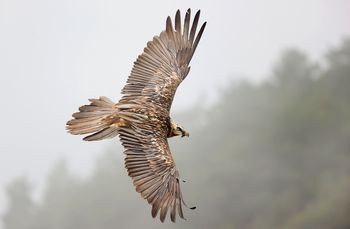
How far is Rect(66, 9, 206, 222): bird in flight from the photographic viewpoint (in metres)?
8.89

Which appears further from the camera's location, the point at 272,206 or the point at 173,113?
the point at 173,113

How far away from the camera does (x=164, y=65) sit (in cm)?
1086

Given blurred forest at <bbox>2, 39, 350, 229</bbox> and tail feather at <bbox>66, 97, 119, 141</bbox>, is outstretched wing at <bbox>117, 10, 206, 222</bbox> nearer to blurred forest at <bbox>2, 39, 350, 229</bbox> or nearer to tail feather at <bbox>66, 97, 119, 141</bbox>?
tail feather at <bbox>66, 97, 119, 141</bbox>

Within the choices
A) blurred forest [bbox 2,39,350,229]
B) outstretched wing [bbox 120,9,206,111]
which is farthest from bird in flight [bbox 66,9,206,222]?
blurred forest [bbox 2,39,350,229]

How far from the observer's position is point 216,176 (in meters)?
56.2

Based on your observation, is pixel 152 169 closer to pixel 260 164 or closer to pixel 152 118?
pixel 152 118

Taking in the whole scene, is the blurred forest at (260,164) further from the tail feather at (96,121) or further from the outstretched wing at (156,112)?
the tail feather at (96,121)

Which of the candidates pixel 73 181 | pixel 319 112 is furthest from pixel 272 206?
pixel 73 181

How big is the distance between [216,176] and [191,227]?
446 cm

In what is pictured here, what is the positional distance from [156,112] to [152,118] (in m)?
0.24

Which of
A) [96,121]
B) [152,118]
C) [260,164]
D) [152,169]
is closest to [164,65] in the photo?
[152,118]

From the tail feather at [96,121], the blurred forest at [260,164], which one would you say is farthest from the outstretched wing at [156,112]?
the blurred forest at [260,164]

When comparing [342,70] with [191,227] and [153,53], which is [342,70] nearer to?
[191,227]

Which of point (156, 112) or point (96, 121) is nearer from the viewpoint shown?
point (96, 121)
